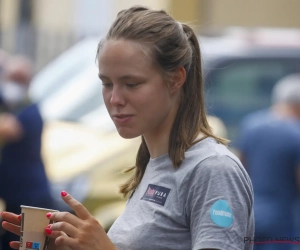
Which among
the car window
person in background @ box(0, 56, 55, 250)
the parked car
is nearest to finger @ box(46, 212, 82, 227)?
the parked car

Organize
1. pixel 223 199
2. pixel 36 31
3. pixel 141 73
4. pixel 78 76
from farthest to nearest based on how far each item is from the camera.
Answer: pixel 36 31 < pixel 78 76 < pixel 141 73 < pixel 223 199

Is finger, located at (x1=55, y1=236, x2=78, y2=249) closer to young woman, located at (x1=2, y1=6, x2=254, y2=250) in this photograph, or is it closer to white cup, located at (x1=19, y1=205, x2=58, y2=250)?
young woman, located at (x1=2, y1=6, x2=254, y2=250)

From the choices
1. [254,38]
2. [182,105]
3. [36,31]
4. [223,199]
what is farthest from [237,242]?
[36,31]

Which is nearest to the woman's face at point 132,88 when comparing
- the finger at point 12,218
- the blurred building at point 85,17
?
the finger at point 12,218

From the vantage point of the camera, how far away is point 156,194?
2469 mm

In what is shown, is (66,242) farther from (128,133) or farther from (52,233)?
(128,133)

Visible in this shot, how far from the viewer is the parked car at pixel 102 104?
657cm

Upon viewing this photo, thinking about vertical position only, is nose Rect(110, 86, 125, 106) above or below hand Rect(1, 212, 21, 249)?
above

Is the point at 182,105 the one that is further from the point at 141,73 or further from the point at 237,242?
the point at 237,242

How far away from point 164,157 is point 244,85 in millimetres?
5687

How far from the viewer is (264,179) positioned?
6.95 meters

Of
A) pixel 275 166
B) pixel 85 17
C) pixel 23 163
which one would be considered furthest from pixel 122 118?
pixel 85 17

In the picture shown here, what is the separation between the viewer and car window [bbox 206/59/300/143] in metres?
8.02

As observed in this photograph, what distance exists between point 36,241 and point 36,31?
12592 millimetres
